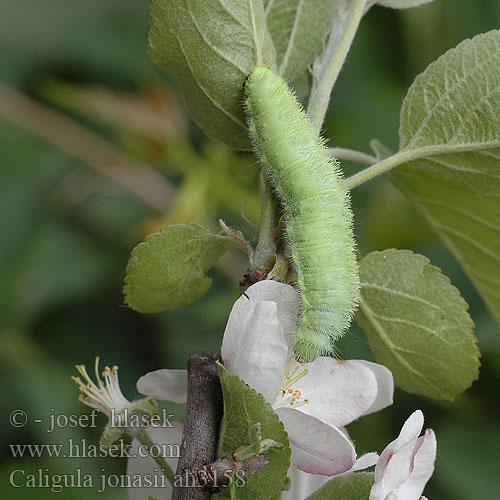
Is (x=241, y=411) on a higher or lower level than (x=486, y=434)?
higher

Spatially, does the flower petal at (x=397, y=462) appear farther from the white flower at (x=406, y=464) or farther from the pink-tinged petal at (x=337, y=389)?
the pink-tinged petal at (x=337, y=389)

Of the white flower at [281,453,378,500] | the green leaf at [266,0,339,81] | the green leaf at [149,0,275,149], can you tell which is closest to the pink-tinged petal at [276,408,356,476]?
the white flower at [281,453,378,500]

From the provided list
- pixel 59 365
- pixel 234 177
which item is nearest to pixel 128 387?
pixel 59 365

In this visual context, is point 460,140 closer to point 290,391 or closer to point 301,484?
point 290,391

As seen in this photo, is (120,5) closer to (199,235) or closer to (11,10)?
(11,10)

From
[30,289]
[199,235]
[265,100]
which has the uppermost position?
[265,100]

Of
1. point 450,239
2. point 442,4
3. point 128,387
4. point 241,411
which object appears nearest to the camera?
point 241,411

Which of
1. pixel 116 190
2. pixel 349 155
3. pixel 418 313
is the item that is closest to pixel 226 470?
pixel 418 313
